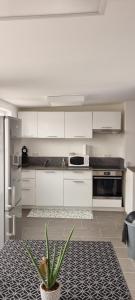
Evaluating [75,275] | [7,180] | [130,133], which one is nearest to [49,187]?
[130,133]

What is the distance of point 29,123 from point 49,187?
1496mm

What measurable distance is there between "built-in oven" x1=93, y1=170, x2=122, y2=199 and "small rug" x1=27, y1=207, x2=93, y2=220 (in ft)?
1.43

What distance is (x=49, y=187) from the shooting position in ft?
17.7

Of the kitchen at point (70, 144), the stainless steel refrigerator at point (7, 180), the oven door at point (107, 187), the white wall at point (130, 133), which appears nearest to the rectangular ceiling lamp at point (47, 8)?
the kitchen at point (70, 144)

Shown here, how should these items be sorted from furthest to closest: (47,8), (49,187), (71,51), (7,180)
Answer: (49,187), (7,180), (71,51), (47,8)

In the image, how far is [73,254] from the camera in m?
1.58

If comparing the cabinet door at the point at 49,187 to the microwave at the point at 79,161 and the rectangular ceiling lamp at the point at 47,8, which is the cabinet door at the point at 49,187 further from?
the rectangular ceiling lamp at the point at 47,8

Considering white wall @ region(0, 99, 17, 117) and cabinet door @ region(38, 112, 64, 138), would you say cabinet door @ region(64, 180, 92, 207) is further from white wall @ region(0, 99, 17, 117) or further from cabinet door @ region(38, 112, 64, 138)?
white wall @ region(0, 99, 17, 117)

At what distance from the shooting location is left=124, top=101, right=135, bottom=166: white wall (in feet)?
17.3

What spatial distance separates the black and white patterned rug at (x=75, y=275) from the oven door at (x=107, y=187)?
359 cm

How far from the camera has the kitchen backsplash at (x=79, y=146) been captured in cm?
583

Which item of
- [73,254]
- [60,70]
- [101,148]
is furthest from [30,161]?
[73,254]

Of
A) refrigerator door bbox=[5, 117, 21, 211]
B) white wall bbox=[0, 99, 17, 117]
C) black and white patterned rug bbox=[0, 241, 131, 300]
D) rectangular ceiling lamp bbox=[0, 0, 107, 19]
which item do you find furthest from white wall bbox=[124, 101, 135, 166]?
rectangular ceiling lamp bbox=[0, 0, 107, 19]

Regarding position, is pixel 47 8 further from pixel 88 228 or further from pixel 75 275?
pixel 88 228
